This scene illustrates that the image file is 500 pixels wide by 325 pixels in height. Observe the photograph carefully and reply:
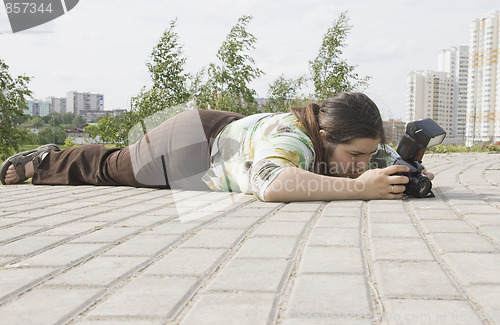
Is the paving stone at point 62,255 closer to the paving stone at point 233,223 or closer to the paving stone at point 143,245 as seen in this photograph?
the paving stone at point 143,245

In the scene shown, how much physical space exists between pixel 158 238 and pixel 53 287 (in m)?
0.73

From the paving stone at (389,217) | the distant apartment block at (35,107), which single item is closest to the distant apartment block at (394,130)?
the paving stone at (389,217)

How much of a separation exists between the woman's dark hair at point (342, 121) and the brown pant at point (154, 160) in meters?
1.03

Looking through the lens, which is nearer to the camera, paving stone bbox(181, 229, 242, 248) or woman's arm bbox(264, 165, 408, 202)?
paving stone bbox(181, 229, 242, 248)

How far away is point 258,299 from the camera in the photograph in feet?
4.66

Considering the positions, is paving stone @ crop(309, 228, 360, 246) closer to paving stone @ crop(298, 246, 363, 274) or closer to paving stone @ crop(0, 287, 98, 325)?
paving stone @ crop(298, 246, 363, 274)

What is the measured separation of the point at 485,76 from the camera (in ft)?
181

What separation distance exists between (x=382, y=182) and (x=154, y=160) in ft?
7.00

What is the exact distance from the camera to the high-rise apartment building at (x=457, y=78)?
5575cm

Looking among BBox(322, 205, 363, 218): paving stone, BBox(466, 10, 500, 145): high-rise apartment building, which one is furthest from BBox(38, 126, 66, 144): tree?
BBox(466, 10, 500, 145): high-rise apartment building

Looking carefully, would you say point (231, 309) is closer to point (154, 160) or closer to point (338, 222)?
point (338, 222)

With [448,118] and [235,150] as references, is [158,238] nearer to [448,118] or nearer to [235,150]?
[235,150]

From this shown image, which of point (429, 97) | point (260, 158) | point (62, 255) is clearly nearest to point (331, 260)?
point (62, 255)

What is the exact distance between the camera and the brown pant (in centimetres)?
426
